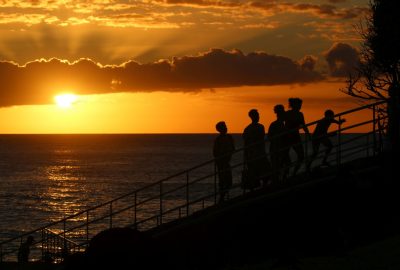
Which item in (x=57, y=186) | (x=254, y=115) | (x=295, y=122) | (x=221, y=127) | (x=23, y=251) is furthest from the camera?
(x=57, y=186)

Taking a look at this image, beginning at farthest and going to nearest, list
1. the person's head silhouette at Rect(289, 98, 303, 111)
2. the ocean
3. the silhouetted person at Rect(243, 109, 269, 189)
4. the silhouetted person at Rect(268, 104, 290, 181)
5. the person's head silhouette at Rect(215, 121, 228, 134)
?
1. the ocean
2. the person's head silhouette at Rect(215, 121, 228, 134)
3. the person's head silhouette at Rect(289, 98, 303, 111)
4. the silhouetted person at Rect(268, 104, 290, 181)
5. the silhouetted person at Rect(243, 109, 269, 189)

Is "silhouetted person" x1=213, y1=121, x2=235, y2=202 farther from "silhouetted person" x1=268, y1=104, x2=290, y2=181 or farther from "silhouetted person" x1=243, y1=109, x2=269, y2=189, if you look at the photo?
"silhouetted person" x1=268, y1=104, x2=290, y2=181

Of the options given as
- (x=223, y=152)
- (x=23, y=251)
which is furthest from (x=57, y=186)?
(x=223, y=152)

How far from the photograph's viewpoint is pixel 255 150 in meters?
15.6

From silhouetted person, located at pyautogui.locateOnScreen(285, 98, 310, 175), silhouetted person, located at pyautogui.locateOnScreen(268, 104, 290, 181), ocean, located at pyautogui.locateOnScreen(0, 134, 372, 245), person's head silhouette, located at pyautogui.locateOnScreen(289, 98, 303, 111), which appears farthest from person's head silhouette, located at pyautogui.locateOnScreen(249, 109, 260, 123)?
ocean, located at pyautogui.locateOnScreen(0, 134, 372, 245)

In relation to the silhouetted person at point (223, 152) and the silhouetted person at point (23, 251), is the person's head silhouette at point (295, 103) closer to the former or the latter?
the silhouetted person at point (223, 152)

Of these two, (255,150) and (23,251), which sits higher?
(255,150)

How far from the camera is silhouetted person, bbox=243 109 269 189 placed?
1531 centimetres

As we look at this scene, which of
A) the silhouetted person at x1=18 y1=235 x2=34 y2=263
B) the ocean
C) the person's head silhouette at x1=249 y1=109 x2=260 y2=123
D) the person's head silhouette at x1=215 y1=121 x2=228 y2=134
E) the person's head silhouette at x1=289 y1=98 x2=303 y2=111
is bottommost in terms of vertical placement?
the ocean

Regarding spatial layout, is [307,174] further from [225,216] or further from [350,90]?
[350,90]

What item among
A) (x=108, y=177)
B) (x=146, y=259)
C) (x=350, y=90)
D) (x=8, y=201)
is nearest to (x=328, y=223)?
(x=146, y=259)

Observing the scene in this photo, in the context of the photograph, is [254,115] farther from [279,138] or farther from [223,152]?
[223,152]

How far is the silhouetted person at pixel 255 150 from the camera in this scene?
15.3 meters

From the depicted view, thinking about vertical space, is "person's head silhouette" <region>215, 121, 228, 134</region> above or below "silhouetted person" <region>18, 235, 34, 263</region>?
above
